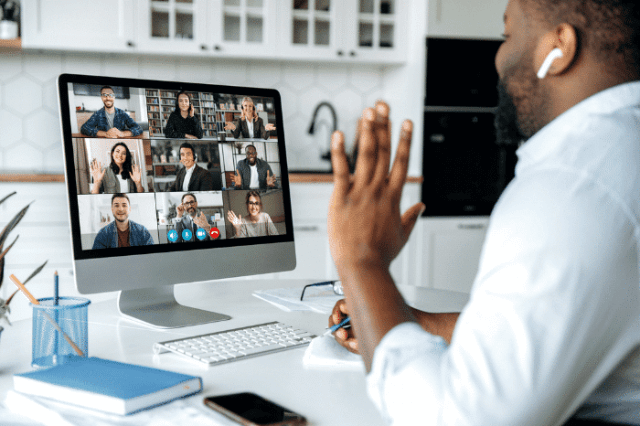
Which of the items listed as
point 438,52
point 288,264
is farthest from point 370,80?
point 288,264

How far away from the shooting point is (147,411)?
75 cm

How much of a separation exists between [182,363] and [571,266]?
649 millimetres

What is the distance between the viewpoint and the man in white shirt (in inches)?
20.1

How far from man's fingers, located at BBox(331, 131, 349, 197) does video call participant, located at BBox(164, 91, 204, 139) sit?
658mm

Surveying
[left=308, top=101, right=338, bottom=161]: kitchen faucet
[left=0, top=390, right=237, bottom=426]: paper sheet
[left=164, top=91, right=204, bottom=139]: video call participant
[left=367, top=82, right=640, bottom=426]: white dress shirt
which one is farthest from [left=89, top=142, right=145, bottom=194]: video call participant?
[left=308, top=101, right=338, bottom=161]: kitchen faucet

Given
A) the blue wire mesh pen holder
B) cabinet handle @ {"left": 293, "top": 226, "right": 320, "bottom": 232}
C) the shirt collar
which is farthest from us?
cabinet handle @ {"left": 293, "top": 226, "right": 320, "bottom": 232}

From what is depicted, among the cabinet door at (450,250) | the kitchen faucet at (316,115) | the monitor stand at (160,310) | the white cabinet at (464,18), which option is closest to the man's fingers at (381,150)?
the monitor stand at (160,310)

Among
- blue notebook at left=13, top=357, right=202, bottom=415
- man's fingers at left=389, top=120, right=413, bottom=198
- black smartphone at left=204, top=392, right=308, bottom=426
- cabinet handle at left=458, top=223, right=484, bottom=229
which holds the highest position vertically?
man's fingers at left=389, top=120, right=413, bottom=198

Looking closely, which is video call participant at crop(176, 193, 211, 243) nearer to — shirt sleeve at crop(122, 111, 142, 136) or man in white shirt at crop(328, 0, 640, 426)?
shirt sleeve at crop(122, 111, 142, 136)

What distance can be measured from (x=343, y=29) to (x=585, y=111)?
9.31 feet

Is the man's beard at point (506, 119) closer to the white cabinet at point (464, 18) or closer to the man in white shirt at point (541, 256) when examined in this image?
the man in white shirt at point (541, 256)

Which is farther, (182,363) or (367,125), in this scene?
(182,363)

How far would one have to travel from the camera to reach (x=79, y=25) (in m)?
3.00

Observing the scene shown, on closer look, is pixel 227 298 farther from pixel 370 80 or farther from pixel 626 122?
pixel 370 80
